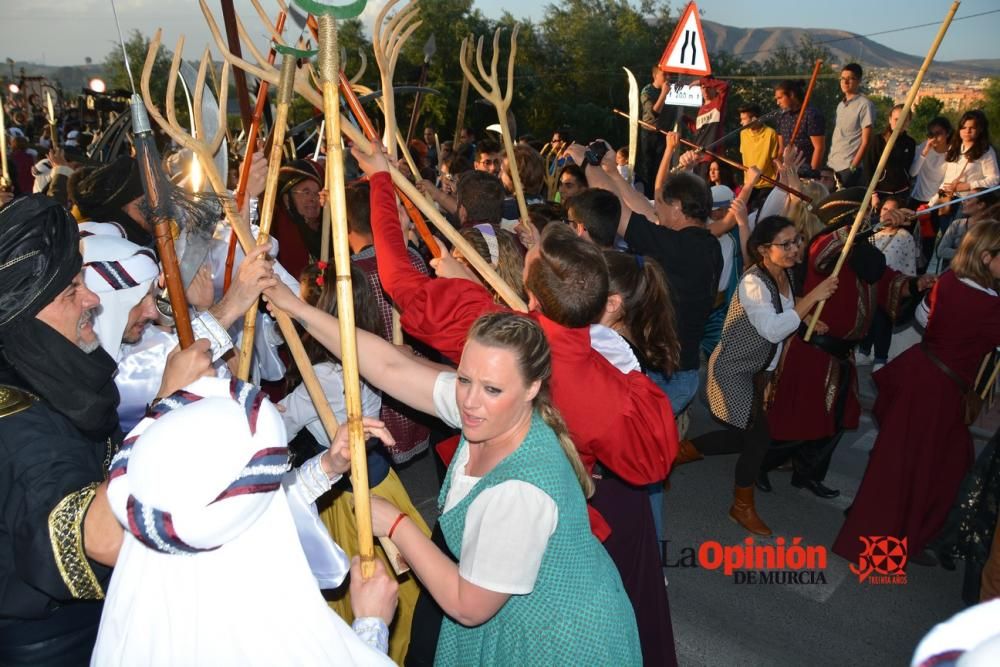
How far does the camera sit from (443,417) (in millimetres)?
2406

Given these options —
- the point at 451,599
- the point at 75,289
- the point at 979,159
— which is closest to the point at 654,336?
the point at 451,599

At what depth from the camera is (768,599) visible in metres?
3.92

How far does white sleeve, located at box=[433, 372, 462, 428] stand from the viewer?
237cm

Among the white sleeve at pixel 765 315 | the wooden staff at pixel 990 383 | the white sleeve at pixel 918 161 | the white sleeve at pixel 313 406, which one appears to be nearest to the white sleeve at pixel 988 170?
the white sleeve at pixel 918 161

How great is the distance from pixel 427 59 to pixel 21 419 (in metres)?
5.04

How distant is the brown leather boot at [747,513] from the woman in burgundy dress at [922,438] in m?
0.40

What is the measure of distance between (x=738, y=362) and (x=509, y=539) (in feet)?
9.33

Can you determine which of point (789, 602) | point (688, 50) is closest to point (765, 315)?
point (789, 602)

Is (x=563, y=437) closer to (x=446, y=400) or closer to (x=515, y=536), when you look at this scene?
(x=515, y=536)

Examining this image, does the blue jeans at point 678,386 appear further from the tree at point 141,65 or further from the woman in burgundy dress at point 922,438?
the tree at point 141,65

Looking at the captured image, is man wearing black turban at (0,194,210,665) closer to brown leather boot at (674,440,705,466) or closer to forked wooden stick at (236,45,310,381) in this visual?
forked wooden stick at (236,45,310,381)

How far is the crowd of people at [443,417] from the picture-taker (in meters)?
1.39

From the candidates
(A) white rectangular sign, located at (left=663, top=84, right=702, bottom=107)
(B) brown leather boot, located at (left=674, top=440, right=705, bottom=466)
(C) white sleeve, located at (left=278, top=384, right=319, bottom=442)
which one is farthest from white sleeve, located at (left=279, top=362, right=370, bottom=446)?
(A) white rectangular sign, located at (left=663, top=84, right=702, bottom=107)

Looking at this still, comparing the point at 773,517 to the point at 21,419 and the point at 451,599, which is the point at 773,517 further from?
the point at 21,419
